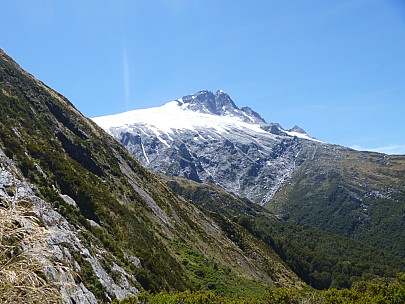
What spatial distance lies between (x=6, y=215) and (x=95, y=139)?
60.8 meters

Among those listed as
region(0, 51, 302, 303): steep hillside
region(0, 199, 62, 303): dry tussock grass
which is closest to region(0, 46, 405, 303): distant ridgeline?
region(0, 199, 62, 303): dry tussock grass

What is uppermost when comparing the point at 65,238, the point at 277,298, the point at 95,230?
the point at 65,238

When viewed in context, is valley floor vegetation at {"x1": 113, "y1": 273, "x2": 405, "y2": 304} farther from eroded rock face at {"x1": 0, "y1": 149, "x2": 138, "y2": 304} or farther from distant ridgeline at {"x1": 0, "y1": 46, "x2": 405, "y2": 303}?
eroded rock face at {"x1": 0, "y1": 149, "x2": 138, "y2": 304}

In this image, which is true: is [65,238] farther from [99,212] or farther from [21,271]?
[21,271]

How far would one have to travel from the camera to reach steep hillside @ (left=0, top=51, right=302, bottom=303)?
26453 mm

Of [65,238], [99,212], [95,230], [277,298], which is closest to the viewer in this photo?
[65,238]

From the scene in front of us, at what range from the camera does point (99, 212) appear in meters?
38.9

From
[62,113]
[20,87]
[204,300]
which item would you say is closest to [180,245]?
[204,300]

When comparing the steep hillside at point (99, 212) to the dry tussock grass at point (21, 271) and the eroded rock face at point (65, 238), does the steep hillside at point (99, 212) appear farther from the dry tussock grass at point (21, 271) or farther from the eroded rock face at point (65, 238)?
the dry tussock grass at point (21, 271)

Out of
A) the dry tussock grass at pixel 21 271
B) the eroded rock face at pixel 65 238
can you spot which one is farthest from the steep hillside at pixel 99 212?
the dry tussock grass at pixel 21 271

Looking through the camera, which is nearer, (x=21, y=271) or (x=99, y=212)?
(x=21, y=271)

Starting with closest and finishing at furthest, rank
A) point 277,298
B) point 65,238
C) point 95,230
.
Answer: point 65,238, point 277,298, point 95,230

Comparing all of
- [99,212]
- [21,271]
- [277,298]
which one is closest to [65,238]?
[99,212]

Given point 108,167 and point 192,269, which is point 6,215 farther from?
point 108,167
